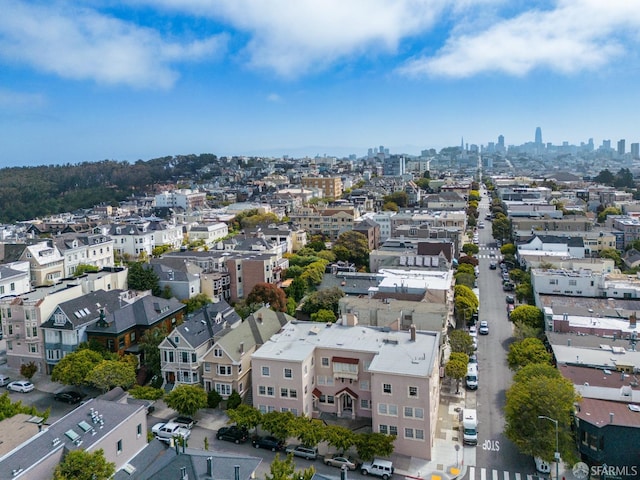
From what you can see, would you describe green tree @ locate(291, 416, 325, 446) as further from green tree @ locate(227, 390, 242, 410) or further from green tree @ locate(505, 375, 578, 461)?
green tree @ locate(505, 375, 578, 461)

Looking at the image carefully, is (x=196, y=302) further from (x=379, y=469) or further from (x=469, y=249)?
(x=469, y=249)

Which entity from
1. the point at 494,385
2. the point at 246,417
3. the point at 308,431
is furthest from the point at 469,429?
the point at 246,417

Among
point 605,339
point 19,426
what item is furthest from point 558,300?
point 19,426

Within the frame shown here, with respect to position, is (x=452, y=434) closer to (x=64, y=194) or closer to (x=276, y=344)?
(x=276, y=344)

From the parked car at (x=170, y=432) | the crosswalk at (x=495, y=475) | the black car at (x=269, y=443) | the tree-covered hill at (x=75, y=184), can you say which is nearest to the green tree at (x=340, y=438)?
the black car at (x=269, y=443)

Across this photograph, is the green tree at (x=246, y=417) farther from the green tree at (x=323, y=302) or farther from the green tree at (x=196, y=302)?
the green tree at (x=196, y=302)

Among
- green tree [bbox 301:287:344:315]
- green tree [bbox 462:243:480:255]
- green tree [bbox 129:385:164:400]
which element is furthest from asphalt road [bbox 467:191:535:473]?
green tree [bbox 129:385:164:400]
